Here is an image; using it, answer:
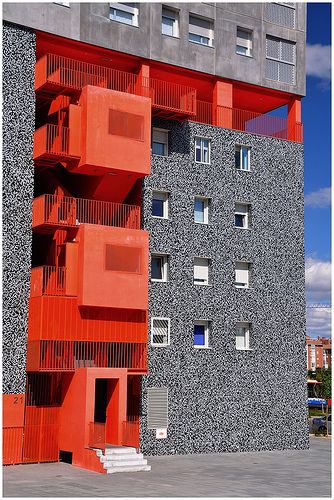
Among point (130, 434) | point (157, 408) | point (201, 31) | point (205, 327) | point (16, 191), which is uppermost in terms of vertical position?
point (201, 31)

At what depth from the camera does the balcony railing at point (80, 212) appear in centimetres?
3156

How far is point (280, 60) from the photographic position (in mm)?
39969

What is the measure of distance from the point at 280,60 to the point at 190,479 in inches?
872

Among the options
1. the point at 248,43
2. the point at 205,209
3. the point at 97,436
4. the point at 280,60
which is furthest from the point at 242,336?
the point at 248,43

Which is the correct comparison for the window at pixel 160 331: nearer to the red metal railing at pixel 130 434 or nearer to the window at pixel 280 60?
the red metal railing at pixel 130 434

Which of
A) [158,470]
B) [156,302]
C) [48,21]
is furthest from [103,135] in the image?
[158,470]

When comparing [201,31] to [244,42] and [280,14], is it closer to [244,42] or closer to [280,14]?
[244,42]

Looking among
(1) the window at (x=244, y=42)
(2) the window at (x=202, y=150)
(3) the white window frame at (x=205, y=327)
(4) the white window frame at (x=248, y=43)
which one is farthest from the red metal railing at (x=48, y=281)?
(4) the white window frame at (x=248, y=43)

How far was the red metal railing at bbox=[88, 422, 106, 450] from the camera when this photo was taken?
29.1 m

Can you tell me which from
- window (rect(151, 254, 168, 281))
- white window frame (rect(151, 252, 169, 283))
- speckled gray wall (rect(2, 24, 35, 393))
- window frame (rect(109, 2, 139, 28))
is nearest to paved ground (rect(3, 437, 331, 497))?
speckled gray wall (rect(2, 24, 35, 393))

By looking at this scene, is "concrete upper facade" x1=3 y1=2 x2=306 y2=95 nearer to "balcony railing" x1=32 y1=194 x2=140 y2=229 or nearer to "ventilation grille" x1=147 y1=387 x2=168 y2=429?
"balcony railing" x1=32 y1=194 x2=140 y2=229

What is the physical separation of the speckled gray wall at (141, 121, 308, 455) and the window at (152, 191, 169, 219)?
11.2 inches

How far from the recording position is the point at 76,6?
33.7 metres

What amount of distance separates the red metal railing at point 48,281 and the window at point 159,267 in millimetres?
5083
